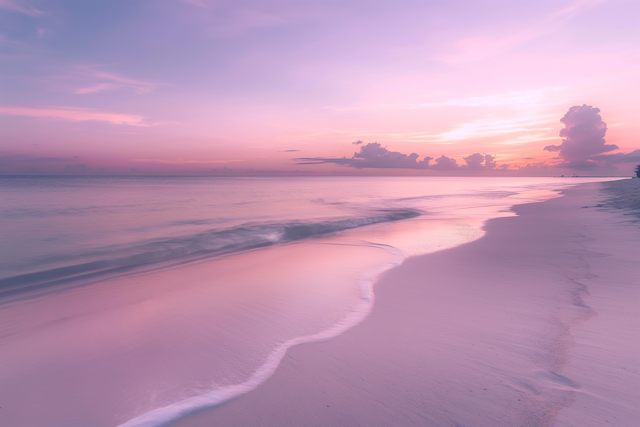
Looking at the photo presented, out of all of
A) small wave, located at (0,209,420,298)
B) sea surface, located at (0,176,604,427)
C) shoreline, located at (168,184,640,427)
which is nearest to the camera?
shoreline, located at (168,184,640,427)

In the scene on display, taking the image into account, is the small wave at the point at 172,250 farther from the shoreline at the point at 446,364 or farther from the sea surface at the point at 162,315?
the shoreline at the point at 446,364

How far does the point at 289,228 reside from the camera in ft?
49.8

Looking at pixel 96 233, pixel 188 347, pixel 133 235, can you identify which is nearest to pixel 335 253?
pixel 188 347

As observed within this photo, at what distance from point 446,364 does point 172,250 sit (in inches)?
393

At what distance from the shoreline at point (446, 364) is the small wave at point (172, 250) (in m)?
7.26

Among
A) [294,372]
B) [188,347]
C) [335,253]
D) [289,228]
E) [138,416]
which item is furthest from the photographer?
[289,228]

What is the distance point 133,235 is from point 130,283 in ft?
24.3

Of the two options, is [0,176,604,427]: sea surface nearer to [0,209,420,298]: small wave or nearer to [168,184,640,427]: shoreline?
[0,209,420,298]: small wave

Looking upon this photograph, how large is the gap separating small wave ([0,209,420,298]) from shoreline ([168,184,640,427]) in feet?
23.8

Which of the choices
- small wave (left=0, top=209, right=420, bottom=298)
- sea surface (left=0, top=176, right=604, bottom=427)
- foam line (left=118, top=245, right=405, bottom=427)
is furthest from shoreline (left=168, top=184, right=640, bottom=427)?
small wave (left=0, top=209, right=420, bottom=298)

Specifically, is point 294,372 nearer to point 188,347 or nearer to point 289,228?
point 188,347

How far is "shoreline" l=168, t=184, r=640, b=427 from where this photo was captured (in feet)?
8.43

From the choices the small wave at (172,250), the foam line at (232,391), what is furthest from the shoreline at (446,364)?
the small wave at (172,250)

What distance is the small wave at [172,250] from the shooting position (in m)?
7.90
